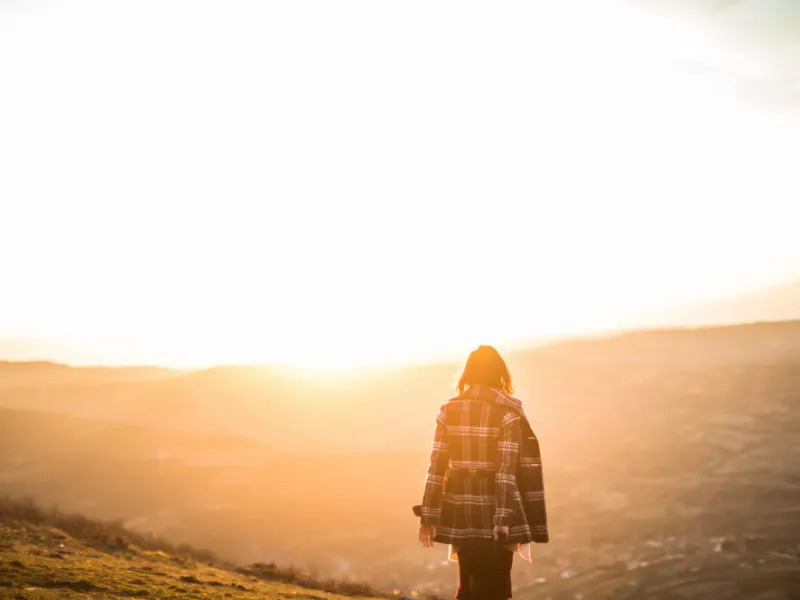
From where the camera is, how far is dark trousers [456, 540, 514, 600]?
6.94m

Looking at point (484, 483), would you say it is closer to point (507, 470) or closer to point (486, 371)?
point (507, 470)

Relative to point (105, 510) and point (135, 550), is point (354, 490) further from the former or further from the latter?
point (135, 550)

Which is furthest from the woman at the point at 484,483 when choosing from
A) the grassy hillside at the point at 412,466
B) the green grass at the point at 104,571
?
the grassy hillside at the point at 412,466

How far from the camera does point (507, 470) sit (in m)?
7.12

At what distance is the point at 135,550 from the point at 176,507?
73452 millimetres

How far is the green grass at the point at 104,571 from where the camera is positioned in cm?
1277

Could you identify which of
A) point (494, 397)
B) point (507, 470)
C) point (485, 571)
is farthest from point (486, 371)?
point (485, 571)

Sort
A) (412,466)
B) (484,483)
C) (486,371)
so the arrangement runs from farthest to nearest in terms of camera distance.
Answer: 1. (412,466)
2. (486,371)
3. (484,483)

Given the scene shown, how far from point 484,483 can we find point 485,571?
0.93 meters

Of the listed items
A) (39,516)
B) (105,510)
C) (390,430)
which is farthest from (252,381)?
(39,516)

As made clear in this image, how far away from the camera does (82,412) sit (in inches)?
5512

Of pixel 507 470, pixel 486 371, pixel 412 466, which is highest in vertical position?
pixel 486 371

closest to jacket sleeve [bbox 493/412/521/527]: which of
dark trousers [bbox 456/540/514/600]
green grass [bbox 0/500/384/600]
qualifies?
dark trousers [bbox 456/540/514/600]

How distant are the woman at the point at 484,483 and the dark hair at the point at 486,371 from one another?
1 cm
